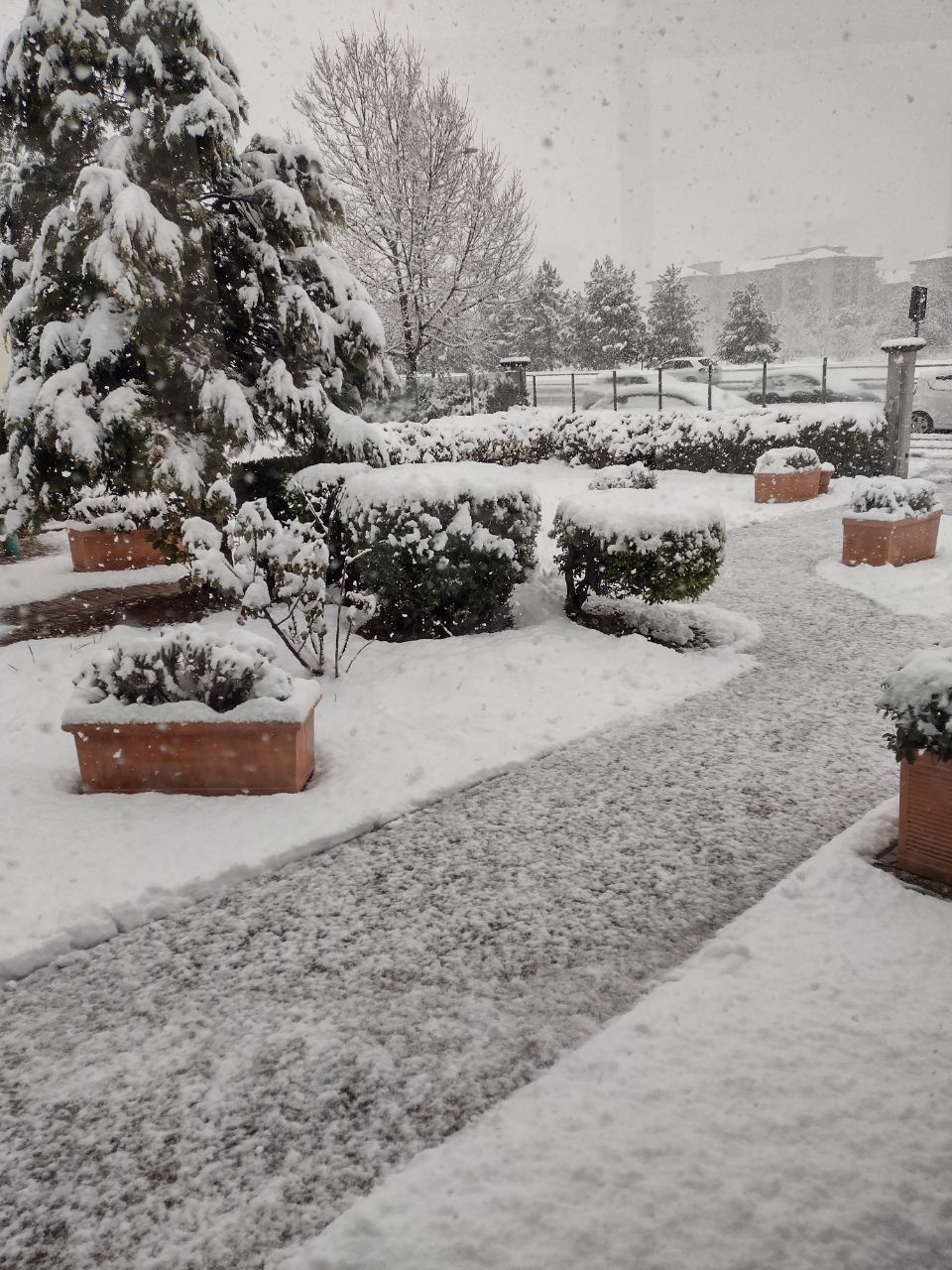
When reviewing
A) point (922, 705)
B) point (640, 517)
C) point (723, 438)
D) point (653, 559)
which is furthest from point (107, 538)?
point (723, 438)

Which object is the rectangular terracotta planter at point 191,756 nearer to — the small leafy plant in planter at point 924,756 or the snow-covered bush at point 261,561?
the snow-covered bush at point 261,561

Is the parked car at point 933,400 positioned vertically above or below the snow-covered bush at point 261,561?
above

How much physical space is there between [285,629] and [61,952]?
3830 millimetres

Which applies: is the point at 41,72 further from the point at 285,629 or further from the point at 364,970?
the point at 364,970

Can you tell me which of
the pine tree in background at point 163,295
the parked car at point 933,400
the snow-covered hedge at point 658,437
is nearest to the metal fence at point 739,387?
the parked car at point 933,400

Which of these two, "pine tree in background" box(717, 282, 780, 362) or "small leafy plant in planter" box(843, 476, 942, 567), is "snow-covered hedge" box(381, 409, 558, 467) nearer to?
"small leafy plant in planter" box(843, 476, 942, 567)

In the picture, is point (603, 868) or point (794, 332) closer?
point (603, 868)

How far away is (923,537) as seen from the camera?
818cm

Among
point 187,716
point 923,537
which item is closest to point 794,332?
point 923,537

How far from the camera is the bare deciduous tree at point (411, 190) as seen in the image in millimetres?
19438

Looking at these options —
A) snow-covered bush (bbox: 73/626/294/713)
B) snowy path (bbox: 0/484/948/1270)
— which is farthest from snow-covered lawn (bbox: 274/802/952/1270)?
snow-covered bush (bbox: 73/626/294/713)

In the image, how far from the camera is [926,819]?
314 cm

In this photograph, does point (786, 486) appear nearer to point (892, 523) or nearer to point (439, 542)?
point (892, 523)

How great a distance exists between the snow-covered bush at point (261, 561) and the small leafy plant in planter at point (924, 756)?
338cm
